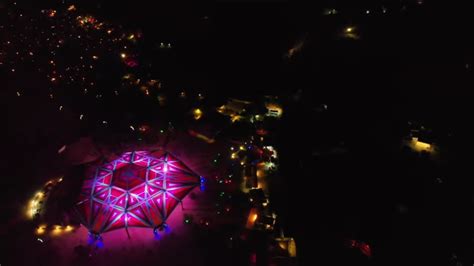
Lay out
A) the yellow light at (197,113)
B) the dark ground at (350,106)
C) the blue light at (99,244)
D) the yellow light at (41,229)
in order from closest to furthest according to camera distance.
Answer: the dark ground at (350,106) → the blue light at (99,244) → the yellow light at (41,229) → the yellow light at (197,113)

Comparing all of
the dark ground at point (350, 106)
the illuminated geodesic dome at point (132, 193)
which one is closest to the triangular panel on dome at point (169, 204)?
the illuminated geodesic dome at point (132, 193)

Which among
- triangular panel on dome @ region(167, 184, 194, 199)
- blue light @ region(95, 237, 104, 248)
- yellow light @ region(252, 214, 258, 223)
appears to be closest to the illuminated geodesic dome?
triangular panel on dome @ region(167, 184, 194, 199)

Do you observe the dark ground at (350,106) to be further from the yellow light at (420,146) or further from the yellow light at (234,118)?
the yellow light at (234,118)

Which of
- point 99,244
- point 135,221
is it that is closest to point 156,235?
point 135,221

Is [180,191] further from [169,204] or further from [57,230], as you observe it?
[57,230]

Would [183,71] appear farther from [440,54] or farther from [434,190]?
[440,54]

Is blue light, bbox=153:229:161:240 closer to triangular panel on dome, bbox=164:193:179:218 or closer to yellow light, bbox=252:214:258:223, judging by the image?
triangular panel on dome, bbox=164:193:179:218

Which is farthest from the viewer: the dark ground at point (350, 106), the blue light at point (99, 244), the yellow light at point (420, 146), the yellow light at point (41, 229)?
the yellow light at point (420, 146)

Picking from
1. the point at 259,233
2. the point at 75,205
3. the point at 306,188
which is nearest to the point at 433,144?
the point at 306,188
